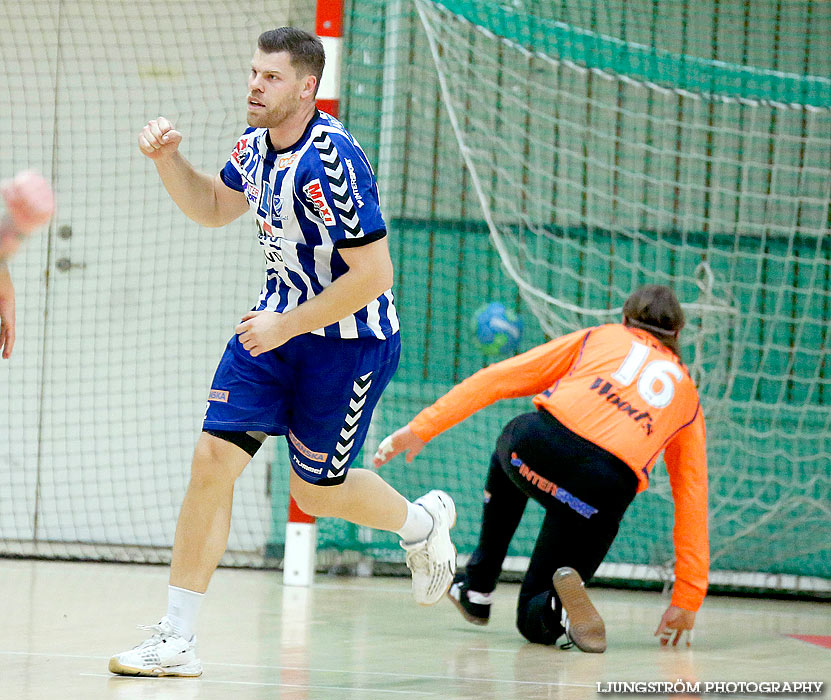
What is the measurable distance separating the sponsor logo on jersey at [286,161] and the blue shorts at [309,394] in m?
0.44

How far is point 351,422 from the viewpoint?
3137 mm

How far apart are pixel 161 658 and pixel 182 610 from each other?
122 millimetres

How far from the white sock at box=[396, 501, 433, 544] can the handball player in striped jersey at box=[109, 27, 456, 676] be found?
39 cm

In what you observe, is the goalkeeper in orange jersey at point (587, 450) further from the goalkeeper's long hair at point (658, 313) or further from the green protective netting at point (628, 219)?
the green protective netting at point (628, 219)

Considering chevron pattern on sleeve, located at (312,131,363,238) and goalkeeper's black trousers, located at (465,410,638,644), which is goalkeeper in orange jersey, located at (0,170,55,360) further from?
goalkeeper's black trousers, located at (465,410,638,644)

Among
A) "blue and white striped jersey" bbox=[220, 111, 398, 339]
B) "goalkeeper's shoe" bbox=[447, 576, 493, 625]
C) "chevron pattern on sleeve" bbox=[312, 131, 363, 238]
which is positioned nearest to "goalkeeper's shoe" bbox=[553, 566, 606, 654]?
"goalkeeper's shoe" bbox=[447, 576, 493, 625]

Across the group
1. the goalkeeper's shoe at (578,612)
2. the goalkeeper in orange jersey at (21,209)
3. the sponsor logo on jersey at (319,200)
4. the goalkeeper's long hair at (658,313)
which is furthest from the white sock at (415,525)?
the goalkeeper in orange jersey at (21,209)

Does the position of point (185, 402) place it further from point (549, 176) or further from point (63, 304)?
point (549, 176)

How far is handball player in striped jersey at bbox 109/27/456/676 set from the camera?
285 cm

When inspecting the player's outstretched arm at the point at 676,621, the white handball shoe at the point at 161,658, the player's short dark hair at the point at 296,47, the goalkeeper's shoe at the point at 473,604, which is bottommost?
the goalkeeper's shoe at the point at 473,604

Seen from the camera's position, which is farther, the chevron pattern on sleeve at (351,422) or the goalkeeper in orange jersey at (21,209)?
the chevron pattern on sleeve at (351,422)

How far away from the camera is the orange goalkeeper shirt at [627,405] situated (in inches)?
144

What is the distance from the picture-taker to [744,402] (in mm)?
5285

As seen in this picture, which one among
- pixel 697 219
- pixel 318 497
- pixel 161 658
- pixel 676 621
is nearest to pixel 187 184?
pixel 318 497
